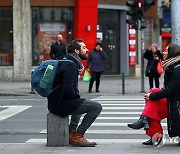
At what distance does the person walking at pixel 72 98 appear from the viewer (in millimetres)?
10086

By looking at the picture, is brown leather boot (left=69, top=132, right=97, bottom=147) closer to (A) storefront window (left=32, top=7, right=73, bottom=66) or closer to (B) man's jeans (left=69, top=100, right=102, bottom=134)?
(B) man's jeans (left=69, top=100, right=102, bottom=134)

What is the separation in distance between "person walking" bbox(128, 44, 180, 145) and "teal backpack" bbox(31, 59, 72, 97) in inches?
59.5

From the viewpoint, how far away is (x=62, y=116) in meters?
10.3

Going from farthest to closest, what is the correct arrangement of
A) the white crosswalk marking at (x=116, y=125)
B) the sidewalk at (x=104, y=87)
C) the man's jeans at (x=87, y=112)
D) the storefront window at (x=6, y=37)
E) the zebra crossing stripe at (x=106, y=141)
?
the storefront window at (x=6, y=37) → the sidewalk at (x=104, y=87) → the white crosswalk marking at (x=116, y=125) → the zebra crossing stripe at (x=106, y=141) → the man's jeans at (x=87, y=112)

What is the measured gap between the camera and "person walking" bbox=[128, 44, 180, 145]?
10031mm

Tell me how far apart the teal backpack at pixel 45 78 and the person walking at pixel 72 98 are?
0.10m

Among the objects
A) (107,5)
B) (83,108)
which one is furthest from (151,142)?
(107,5)

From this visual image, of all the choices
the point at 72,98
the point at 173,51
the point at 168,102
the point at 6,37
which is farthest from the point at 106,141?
the point at 6,37

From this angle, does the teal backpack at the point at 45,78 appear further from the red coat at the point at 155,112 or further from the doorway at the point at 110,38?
the doorway at the point at 110,38

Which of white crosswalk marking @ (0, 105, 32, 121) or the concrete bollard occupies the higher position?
the concrete bollard

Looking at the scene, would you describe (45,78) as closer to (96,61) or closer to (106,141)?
(106,141)

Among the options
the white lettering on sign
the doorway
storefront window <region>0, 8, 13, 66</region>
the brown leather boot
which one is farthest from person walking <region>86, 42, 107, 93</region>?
the brown leather boot

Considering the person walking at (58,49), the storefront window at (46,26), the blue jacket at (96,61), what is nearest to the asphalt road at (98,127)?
the blue jacket at (96,61)

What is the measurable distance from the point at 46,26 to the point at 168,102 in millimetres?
19252
